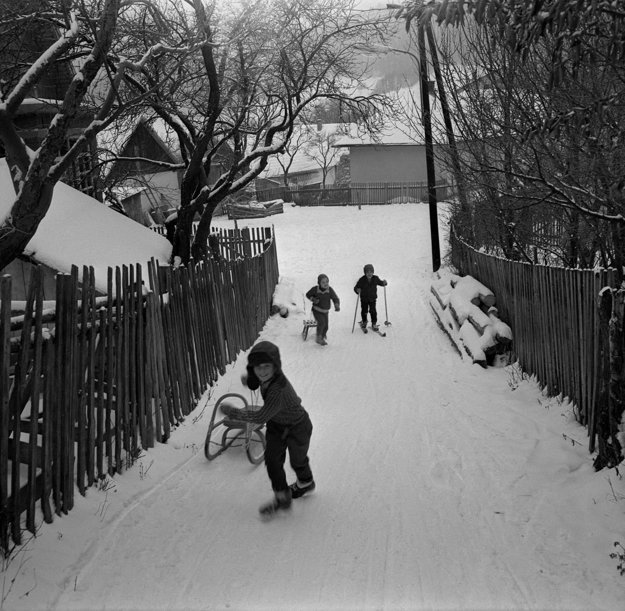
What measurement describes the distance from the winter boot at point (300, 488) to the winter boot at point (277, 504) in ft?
0.71

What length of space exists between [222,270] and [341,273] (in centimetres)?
1171

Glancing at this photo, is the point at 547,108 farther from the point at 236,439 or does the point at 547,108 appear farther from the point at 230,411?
the point at 236,439

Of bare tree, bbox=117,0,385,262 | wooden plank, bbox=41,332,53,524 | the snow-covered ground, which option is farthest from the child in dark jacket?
wooden plank, bbox=41,332,53,524

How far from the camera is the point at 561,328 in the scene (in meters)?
6.76

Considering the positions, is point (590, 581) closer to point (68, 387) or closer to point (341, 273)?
point (68, 387)

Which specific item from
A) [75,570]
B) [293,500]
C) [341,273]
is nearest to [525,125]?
[293,500]

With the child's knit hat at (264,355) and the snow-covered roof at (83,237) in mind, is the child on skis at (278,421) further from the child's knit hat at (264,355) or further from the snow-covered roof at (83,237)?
the snow-covered roof at (83,237)

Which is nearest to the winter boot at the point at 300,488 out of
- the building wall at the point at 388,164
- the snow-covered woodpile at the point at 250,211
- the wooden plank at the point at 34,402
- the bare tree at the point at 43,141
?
the wooden plank at the point at 34,402

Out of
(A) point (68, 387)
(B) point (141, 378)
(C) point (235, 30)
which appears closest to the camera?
(A) point (68, 387)

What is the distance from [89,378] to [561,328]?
5000mm

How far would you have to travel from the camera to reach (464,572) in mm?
3840

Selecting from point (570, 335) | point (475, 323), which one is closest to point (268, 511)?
point (570, 335)

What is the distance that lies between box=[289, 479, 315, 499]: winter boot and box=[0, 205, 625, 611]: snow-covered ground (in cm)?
8

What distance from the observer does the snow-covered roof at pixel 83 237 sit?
27.6 ft
